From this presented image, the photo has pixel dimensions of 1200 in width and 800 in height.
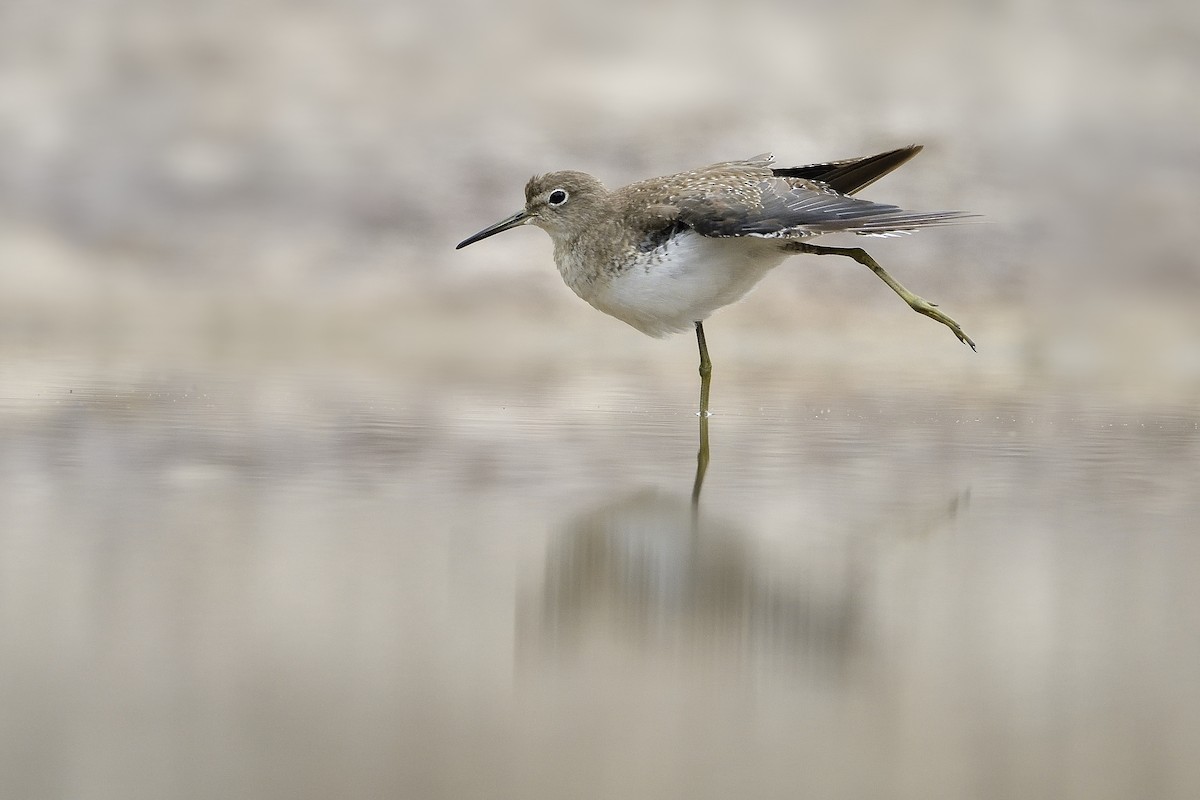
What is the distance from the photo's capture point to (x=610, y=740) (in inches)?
53.2

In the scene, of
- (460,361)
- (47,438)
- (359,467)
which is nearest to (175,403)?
(47,438)

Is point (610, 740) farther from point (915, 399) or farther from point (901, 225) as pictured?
point (915, 399)

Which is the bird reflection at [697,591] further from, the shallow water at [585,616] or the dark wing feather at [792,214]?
the dark wing feather at [792,214]

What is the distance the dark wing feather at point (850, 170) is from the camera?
383 cm

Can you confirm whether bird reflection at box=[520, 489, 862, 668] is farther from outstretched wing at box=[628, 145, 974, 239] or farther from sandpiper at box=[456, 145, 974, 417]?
sandpiper at box=[456, 145, 974, 417]

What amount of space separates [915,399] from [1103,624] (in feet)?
9.29

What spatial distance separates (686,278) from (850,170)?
1.98 ft

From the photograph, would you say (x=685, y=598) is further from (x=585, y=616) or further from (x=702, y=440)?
(x=702, y=440)

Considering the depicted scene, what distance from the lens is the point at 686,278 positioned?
11.9 ft

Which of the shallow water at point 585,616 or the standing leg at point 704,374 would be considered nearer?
the shallow water at point 585,616

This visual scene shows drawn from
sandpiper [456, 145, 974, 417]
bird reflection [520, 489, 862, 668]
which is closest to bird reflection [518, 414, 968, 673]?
bird reflection [520, 489, 862, 668]

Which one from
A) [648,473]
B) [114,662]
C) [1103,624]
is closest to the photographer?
[114,662]

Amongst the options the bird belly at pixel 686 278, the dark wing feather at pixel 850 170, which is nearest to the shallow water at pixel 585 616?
the bird belly at pixel 686 278

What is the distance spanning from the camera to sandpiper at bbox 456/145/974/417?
3.38 metres
